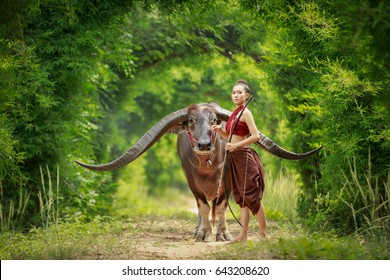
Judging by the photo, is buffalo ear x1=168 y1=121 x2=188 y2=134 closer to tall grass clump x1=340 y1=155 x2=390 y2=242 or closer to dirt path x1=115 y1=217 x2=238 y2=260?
dirt path x1=115 y1=217 x2=238 y2=260

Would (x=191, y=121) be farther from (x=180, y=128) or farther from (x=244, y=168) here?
(x=244, y=168)

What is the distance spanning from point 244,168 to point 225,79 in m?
9.36

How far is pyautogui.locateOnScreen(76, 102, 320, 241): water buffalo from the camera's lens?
9.43 metres

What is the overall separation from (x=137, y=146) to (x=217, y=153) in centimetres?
114

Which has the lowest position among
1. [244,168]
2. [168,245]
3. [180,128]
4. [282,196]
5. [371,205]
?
[168,245]

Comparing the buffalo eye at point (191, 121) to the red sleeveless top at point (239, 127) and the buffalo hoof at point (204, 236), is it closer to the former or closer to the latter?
the red sleeveless top at point (239, 127)

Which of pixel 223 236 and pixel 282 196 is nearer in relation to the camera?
pixel 223 236

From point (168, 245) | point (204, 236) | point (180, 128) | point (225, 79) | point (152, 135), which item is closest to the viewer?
point (168, 245)

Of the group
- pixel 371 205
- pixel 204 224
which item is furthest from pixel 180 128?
pixel 371 205

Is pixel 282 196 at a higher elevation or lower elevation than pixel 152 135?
lower

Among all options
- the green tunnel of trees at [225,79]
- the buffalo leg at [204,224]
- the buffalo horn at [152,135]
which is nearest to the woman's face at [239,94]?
the green tunnel of trees at [225,79]

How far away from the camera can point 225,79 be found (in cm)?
1736

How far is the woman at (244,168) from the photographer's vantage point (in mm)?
8062

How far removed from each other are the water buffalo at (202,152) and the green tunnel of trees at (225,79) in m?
0.90
